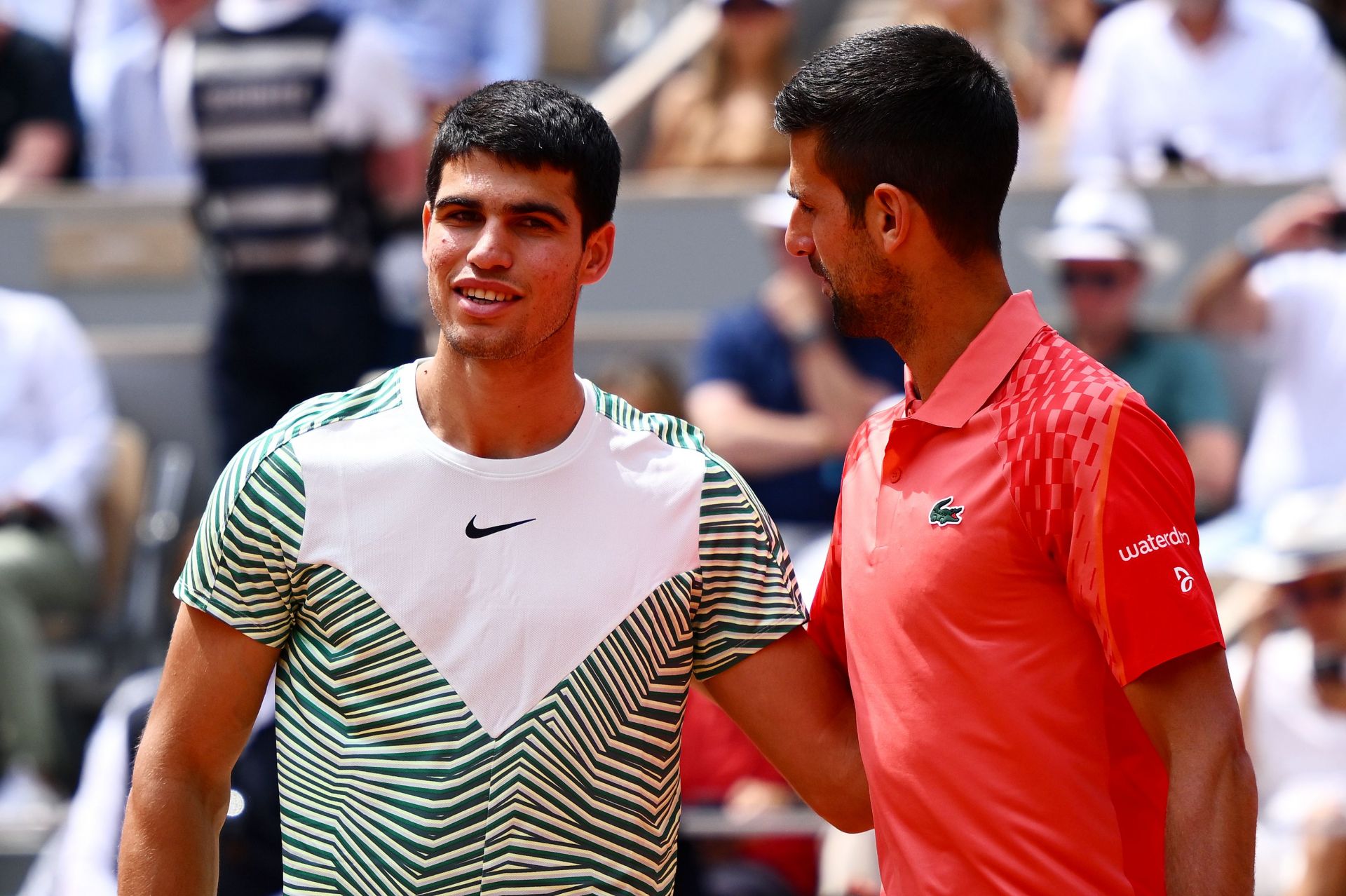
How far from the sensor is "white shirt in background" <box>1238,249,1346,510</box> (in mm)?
5816

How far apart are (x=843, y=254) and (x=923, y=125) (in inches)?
8.1

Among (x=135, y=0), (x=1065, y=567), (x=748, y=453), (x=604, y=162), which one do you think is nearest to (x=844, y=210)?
(x=604, y=162)

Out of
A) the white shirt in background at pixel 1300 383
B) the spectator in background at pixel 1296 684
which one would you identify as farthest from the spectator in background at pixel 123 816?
the white shirt in background at pixel 1300 383

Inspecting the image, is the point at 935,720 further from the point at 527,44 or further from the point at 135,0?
the point at 135,0

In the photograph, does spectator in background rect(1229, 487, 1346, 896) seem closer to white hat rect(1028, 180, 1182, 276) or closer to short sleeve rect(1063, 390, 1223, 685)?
white hat rect(1028, 180, 1182, 276)

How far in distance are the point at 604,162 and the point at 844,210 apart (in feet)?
1.19

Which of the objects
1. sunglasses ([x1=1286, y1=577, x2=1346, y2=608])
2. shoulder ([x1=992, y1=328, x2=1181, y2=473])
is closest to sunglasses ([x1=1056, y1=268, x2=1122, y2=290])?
sunglasses ([x1=1286, y1=577, x2=1346, y2=608])

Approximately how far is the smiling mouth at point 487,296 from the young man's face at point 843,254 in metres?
0.38

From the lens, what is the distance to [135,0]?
789cm

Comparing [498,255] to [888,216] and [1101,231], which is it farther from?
[1101,231]

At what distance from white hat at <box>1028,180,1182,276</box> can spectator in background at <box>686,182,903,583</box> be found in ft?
2.44

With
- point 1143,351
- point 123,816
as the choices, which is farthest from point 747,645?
point 1143,351

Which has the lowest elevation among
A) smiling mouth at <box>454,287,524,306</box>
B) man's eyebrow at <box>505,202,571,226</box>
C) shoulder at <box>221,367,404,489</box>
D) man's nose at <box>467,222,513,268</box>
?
shoulder at <box>221,367,404,489</box>

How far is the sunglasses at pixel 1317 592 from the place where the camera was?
16.4ft
